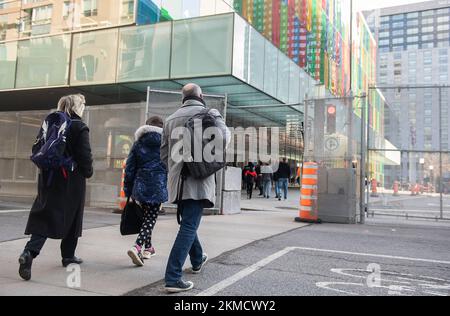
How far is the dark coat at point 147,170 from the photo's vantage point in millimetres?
4668

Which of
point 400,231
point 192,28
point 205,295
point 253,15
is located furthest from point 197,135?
point 253,15

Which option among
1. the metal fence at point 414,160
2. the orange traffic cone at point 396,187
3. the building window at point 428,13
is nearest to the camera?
the metal fence at point 414,160

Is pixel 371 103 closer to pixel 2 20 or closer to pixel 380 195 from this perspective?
pixel 380 195

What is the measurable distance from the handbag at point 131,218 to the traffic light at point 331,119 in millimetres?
→ 6413

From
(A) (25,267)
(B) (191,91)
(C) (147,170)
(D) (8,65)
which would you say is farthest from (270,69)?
(A) (25,267)

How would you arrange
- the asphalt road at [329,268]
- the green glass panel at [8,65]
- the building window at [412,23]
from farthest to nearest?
the building window at [412,23]
the green glass panel at [8,65]
the asphalt road at [329,268]

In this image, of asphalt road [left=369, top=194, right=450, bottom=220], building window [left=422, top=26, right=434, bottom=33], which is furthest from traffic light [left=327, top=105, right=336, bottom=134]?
building window [left=422, top=26, right=434, bottom=33]

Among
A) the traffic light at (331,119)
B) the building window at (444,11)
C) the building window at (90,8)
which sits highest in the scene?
the building window at (444,11)

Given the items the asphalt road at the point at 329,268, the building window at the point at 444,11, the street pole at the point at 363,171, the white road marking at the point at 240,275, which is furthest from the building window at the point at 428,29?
Answer: the white road marking at the point at 240,275

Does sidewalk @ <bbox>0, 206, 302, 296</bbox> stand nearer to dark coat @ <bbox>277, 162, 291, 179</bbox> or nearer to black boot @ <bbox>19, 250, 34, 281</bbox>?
black boot @ <bbox>19, 250, 34, 281</bbox>

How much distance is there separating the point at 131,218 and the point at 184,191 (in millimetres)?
1353

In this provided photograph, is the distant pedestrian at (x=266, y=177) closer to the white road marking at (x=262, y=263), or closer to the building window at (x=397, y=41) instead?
the white road marking at (x=262, y=263)

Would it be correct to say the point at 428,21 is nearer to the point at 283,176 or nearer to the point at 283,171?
the point at 283,171

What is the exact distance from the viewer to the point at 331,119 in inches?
394
